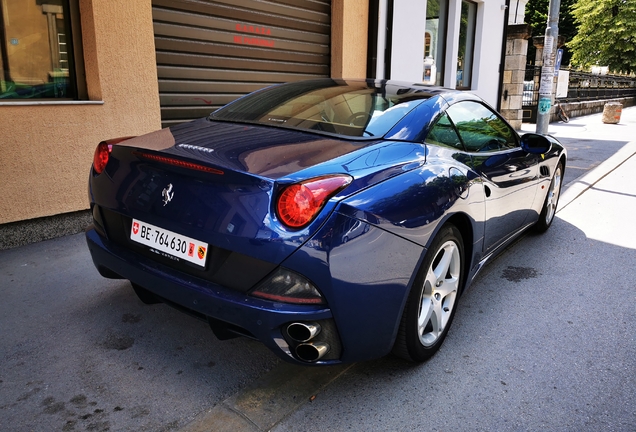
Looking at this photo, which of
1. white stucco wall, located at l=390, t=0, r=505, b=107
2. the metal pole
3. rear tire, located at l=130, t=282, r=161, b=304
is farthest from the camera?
the metal pole

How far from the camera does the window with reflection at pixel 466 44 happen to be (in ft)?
38.7

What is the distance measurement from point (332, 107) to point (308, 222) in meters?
1.24

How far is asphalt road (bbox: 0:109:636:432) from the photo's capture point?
7.42ft

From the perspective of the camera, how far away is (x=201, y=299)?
2199 mm

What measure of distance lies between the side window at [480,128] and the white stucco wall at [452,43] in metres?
5.08

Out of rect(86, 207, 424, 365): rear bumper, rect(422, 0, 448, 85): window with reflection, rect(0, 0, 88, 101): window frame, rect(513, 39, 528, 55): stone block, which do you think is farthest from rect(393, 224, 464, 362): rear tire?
rect(513, 39, 528, 55): stone block

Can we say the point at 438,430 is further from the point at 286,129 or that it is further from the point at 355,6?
the point at 355,6

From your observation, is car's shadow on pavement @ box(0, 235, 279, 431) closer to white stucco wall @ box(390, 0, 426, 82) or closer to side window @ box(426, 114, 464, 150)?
side window @ box(426, 114, 464, 150)

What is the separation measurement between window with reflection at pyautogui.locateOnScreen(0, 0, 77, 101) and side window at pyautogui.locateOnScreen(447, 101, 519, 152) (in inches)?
139

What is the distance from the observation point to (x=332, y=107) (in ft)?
10.1

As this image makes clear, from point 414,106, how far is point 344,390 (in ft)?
5.20

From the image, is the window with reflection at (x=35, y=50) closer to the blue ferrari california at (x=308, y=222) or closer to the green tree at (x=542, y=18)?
the blue ferrari california at (x=308, y=222)

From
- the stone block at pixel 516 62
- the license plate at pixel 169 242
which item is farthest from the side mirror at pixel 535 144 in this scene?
the stone block at pixel 516 62

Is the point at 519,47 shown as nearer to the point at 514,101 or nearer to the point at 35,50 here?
the point at 514,101
